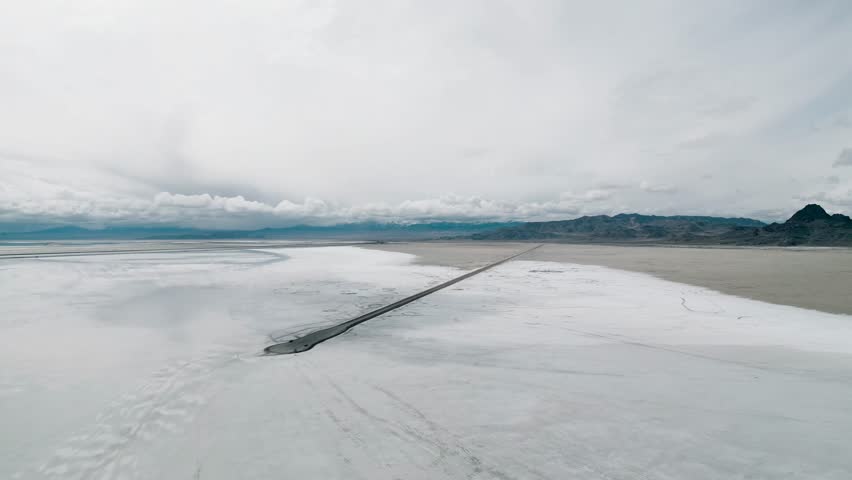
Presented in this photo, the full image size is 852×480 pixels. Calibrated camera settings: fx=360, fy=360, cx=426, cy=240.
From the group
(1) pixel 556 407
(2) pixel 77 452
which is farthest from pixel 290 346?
(1) pixel 556 407

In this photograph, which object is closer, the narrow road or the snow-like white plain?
the snow-like white plain

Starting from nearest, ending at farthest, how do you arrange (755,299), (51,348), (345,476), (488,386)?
(345,476), (488,386), (51,348), (755,299)

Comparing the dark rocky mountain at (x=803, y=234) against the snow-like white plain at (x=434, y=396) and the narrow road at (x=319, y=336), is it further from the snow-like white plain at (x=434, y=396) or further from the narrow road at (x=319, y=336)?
the narrow road at (x=319, y=336)

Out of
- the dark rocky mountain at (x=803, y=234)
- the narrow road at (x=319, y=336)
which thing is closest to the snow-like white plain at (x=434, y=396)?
the narrow road at (x=319, y=336)

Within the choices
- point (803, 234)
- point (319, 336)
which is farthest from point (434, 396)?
point (803, 234)

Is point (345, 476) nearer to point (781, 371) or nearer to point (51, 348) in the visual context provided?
point (781, 371)

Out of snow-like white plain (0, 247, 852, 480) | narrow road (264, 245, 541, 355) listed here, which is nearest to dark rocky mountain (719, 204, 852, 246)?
snow-like white plain (0, 247, 852, 480)

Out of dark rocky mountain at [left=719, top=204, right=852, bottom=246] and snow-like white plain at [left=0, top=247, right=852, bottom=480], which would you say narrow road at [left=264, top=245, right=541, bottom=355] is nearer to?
snow-like white plain at [left=0, top=247, right=852, bottom=480]

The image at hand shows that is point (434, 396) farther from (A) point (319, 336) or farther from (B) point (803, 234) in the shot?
(B) point (803, 234)
